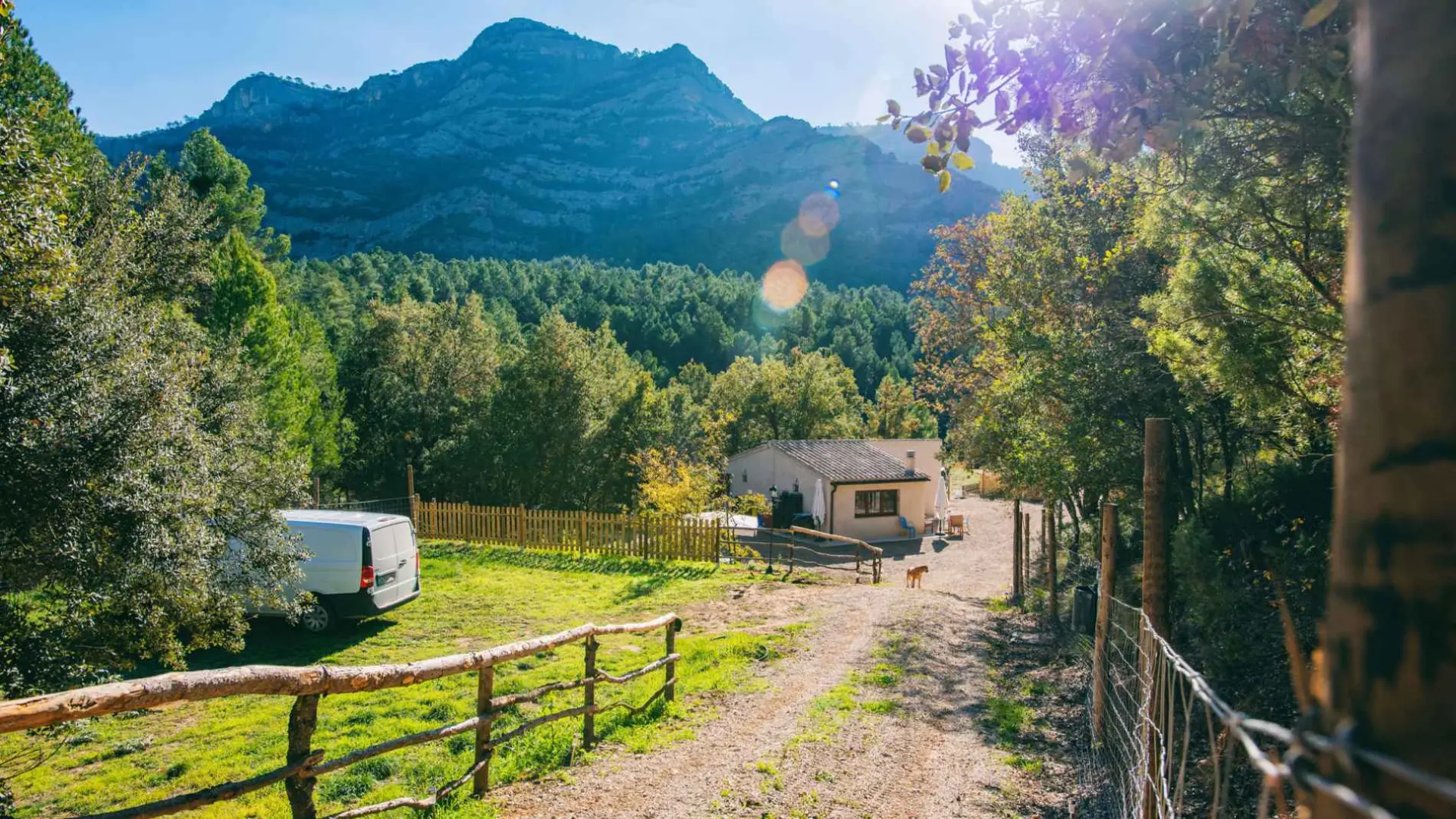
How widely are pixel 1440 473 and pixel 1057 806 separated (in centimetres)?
600

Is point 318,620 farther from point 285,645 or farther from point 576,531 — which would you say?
point 576,531

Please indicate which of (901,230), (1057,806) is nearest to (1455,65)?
(1057,806)

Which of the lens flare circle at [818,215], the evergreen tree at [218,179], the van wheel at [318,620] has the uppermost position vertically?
the lens flare circle at [818,215]

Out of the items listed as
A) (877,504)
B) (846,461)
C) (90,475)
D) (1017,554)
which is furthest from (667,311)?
(90,475)

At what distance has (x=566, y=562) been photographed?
60.0 feet

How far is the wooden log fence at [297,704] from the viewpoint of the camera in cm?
299

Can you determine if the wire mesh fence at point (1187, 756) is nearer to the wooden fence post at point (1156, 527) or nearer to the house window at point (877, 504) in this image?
the wooden fence post at point (1156, 527)

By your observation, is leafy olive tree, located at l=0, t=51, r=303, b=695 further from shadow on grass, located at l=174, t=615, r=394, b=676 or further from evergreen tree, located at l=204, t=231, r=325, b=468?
evergreen tree, located at l=204, t=231, r=325, b=468

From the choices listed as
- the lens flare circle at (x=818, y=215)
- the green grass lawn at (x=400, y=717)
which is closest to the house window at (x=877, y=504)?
the green grass lawn at (x=400, y=717)

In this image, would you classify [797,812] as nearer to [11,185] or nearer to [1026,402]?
[11,185]

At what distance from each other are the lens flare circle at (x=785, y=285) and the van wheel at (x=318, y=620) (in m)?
71.3

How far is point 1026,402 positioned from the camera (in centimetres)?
1384

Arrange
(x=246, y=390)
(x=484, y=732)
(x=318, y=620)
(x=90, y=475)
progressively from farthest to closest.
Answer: (x=246, y=390)
(x=318, y=620)
(x=90, y=475)
(x=484, y=732)

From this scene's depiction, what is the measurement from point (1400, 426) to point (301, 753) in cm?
459
